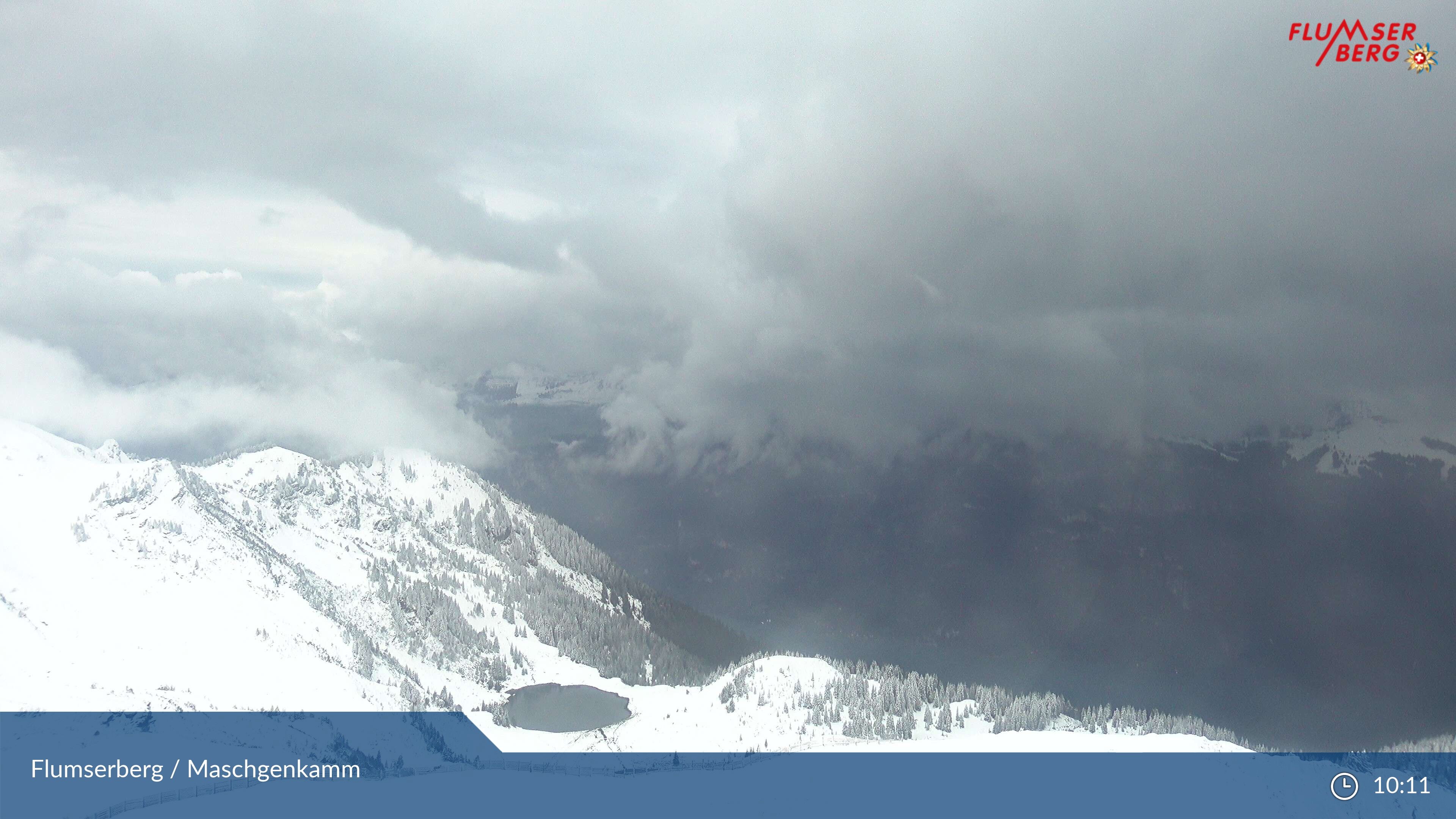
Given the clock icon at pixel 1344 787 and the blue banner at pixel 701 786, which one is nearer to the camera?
the blue banner at pixel 701 786

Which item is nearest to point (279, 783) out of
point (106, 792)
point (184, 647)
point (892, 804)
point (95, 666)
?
point (106, 792)

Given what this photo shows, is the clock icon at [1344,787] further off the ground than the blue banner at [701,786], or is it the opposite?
the clock icon at [1344,787]

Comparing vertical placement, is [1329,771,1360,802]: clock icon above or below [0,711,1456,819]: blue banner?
above

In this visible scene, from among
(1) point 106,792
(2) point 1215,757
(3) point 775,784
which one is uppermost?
(2) point 1215,757

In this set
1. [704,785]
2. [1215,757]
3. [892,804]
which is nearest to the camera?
[892,804]

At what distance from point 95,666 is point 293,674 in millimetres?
44203

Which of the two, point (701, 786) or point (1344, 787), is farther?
point (1344, 787)

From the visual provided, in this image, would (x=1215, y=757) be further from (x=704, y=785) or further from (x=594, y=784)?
(x=594, y=784)

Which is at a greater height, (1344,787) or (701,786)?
(1344,787)

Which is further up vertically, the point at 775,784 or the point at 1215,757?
the point at 1215,757

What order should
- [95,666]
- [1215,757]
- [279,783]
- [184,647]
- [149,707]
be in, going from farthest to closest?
[184,647]
[95,666]
[149,707]
[1215,757]
[279,783]

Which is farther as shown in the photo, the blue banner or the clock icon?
the clock icon

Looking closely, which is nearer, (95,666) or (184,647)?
(95,666)

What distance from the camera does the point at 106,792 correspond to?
99812 millimetres
